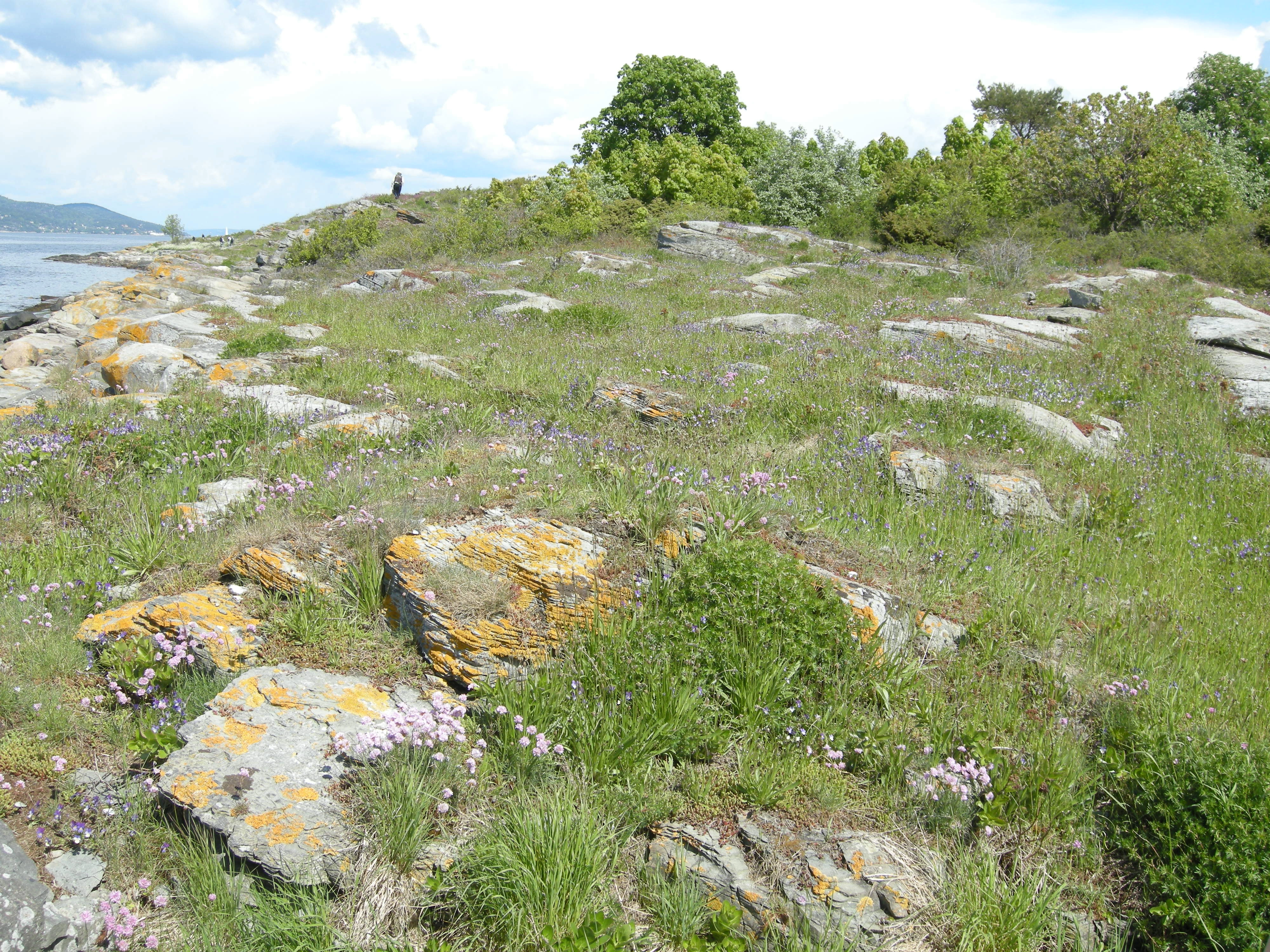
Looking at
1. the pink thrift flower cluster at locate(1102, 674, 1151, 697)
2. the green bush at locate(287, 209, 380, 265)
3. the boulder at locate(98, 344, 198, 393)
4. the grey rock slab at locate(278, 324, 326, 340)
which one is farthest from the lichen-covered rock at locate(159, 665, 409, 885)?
the green bush at locate(287, 209, 380, 265)

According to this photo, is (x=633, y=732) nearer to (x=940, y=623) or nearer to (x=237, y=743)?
(x=237, y=743)

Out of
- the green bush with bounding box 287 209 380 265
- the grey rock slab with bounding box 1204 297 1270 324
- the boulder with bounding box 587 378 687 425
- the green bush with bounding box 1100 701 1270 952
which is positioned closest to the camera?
the green bush with bounding box 1100 701 1270 952

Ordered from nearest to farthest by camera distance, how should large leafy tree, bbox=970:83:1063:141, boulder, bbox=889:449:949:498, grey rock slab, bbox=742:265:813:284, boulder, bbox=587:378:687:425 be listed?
boulder, bbox=889:449:949:498 → boulder, bbox=587:378:687:425 → grey rock slab, bbox=742:265:813:284 → large leafy tree, bbox=970:83:1063:141

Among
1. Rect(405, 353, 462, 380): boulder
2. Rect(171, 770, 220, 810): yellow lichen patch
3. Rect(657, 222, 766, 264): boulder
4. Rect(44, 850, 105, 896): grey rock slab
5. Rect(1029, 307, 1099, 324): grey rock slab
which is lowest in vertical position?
Rect(44, 850, 105, 896): grey rock slab

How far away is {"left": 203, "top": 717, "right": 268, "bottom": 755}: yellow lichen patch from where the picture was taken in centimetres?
322

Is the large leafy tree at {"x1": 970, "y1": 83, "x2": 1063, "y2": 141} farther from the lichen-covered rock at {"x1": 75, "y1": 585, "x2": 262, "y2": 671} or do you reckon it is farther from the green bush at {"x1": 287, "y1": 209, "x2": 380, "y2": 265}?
the lichen-covered rock at {"x1": 75, "y1": 585, "x2": 262, "y2": 671}

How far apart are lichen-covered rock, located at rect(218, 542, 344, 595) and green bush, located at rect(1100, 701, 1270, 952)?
4273 millimetres

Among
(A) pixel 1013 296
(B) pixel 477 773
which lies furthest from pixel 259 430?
(A) pixel 1013 296

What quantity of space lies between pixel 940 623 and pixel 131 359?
11.2 meters

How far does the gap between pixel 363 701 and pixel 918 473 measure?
15.4ft

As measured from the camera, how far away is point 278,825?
2.92m

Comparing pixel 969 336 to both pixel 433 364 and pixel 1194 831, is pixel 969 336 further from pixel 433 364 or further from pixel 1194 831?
pixel 1194 831

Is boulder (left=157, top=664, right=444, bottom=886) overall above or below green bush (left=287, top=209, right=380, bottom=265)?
below

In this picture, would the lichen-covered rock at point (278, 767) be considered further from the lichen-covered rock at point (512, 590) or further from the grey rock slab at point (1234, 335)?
the grey rock slab at point (1234, 335)
